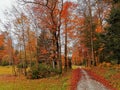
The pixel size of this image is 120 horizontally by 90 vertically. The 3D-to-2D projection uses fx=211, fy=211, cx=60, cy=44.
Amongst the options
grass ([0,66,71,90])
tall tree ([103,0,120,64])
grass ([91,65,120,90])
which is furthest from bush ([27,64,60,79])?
tall tree ([103,0,120,64])

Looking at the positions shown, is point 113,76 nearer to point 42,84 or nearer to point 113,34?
point 42,84

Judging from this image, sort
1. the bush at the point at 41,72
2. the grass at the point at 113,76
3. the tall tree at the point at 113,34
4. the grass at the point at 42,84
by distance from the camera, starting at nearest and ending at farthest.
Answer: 1. the grass at the point at 113,76
2. the grass at the point at 42,84
3. the tall tree at the point at 113,34
4. the bush at the point at 41,72

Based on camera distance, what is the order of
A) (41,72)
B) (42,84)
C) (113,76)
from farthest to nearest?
(41,72)
(113,76)
(42,84)

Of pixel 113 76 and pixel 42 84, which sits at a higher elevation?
pixel 113 76

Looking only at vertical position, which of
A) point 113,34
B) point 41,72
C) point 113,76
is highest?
point 113,34

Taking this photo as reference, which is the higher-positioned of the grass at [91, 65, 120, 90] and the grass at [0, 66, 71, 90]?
the grass at [91, 65, 120, 90]

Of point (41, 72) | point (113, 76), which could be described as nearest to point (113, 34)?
point (113, 76)

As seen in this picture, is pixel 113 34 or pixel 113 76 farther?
pixel 113 34

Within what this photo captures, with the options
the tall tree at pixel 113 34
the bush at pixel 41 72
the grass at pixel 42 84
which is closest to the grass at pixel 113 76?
the tall tree at pixel 113 34

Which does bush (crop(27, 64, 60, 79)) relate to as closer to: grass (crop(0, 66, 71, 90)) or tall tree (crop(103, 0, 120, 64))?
grass (crop(0, 66, 71, 90))

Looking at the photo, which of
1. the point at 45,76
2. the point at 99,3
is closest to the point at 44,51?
the point at 45,76

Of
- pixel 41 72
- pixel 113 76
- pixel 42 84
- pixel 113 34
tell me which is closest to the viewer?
pixel 42 84

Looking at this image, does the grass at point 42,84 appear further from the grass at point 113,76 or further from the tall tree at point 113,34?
the tall tree at point 113,34

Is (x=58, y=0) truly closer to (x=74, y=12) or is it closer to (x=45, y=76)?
(x=74, y=12)
